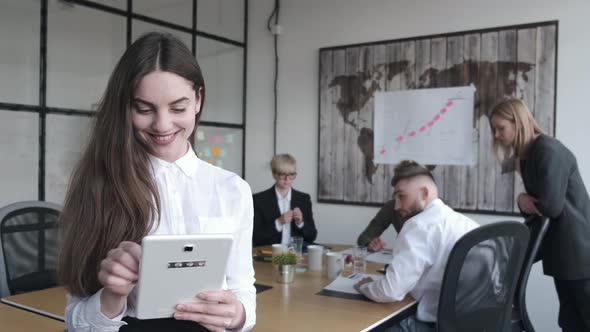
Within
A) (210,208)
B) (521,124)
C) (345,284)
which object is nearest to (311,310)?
(345,284)

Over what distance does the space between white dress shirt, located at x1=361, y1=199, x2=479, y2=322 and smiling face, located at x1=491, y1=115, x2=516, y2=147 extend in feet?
3.03

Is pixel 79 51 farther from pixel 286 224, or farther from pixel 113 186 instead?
pixel 113 186

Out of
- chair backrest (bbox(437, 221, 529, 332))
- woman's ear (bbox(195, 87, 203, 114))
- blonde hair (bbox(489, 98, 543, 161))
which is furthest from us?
blonde hair (bbox(489, 98, 543, 161))

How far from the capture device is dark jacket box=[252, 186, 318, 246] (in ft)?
11.7

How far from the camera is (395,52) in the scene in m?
4.18

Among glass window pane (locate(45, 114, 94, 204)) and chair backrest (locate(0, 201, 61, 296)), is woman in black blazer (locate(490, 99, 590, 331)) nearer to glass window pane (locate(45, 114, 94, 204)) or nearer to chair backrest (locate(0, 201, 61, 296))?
chair backrest (locate(0, 201, 61, 296))

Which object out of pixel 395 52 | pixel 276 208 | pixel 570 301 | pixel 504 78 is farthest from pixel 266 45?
pixel 570 301

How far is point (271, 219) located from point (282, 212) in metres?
0.17

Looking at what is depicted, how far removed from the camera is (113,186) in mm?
1023

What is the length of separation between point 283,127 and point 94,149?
389cm

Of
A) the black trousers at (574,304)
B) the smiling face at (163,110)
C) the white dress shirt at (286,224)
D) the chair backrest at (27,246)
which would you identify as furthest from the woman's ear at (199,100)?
the white dress shirt at (286,224)

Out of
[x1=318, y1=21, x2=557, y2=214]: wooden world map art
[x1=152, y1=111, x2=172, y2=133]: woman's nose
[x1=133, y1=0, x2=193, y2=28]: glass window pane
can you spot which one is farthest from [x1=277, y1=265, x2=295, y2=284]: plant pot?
[x1=133, y1=0, x2=193, y2=28]: glass window pane

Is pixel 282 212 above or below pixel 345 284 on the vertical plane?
above

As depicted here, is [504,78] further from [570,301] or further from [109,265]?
[109,265]
